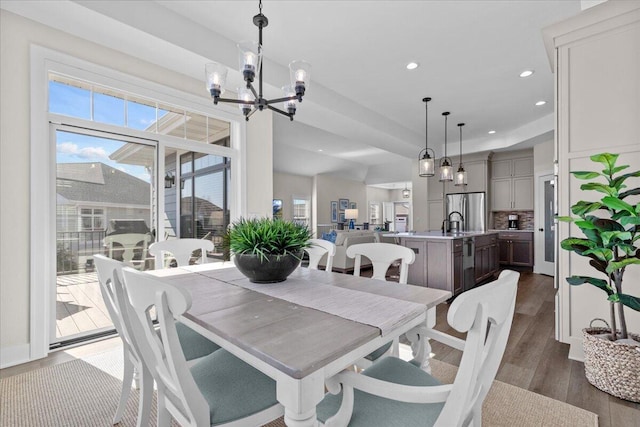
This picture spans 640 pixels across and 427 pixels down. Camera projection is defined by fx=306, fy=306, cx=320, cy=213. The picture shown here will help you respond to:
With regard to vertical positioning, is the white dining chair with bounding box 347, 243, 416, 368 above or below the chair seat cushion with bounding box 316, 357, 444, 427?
above

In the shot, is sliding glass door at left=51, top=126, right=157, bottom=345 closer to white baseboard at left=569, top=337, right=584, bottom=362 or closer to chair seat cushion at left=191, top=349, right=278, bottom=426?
chair seat cushion at left=191, top=349, right=278, bottom=426

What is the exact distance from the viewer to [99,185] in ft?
9.55

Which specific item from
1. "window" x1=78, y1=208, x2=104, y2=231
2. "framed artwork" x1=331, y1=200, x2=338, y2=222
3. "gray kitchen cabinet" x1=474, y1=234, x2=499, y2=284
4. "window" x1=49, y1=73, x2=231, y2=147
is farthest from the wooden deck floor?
"framed artwork" x1=331, y1=200, x2=338, y2=222

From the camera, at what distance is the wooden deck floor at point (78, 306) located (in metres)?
2.67

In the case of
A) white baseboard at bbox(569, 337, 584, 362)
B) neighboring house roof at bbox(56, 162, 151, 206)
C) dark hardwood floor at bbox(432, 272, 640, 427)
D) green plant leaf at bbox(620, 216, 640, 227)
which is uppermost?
neighboring house roof at bbox(56, 162, 151, 206)

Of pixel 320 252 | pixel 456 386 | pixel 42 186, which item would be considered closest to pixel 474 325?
pixel 456 386

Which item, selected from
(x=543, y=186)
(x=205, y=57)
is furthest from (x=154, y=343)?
(x=543, y=186)

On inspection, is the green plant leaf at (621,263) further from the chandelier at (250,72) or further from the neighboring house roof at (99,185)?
the neighboring house roof at (99,185)

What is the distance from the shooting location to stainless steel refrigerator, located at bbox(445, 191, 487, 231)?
23.2ft

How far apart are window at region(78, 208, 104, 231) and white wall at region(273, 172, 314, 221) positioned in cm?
693

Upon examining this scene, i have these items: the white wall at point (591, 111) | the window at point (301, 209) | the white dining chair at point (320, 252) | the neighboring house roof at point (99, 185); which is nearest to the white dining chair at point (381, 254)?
the white dining chair at point (320, 252)

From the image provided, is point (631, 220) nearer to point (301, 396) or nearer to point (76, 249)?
point (301, 396)

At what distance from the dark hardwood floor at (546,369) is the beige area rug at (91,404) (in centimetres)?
12

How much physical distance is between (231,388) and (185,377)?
0.92 feet
